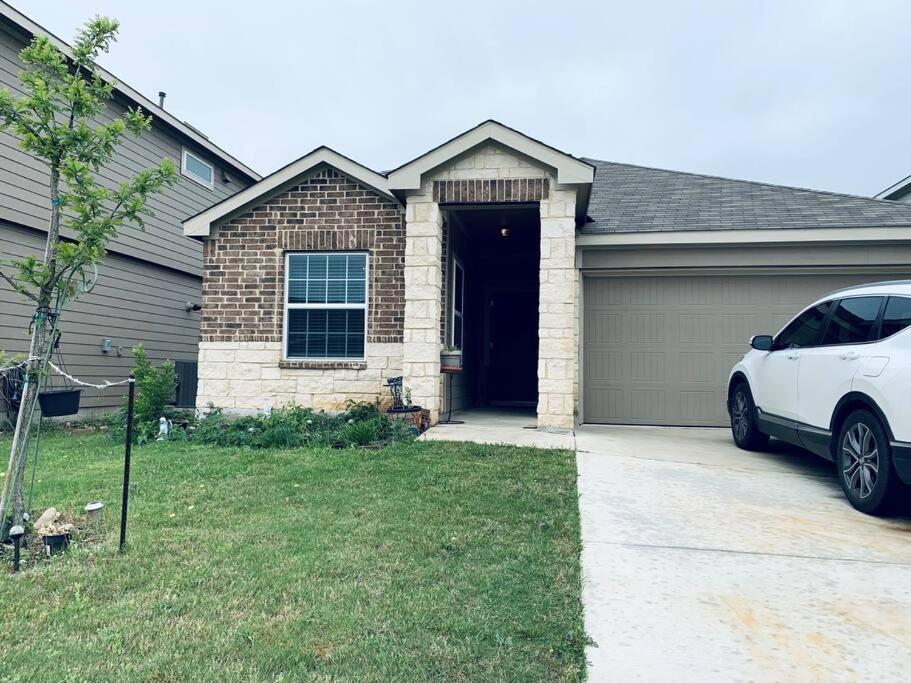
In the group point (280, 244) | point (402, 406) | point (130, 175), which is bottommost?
point (402, 406)

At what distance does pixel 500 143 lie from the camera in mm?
7941

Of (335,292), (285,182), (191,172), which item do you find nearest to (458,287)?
(335,292)

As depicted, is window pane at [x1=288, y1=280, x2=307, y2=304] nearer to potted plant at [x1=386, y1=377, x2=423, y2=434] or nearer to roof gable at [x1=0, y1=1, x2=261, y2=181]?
potted plant at [x1=386, y1=377, x2=423, y2=434]

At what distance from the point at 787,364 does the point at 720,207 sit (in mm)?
4773

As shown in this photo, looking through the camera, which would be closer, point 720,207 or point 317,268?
point 317,268

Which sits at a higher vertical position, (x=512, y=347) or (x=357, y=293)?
(x=357, y=293)

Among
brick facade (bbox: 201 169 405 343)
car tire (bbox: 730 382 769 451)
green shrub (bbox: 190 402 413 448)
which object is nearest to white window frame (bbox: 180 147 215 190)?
brick facade (bbox: 201 169 405 343)

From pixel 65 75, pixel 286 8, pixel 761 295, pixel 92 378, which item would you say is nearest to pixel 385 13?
pixel 286 8

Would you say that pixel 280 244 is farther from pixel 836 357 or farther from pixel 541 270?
pixel 836 357

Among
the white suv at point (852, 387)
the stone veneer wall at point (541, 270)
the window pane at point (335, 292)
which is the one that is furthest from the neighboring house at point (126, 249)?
the white suv at point (852, 387)

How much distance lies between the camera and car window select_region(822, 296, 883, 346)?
4.84m

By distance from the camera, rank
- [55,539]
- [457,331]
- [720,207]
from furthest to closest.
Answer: [457,331]
[720,207]
[55,539]

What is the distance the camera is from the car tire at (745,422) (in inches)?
275

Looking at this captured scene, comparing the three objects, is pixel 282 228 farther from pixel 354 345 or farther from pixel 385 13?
pixel 385 13
